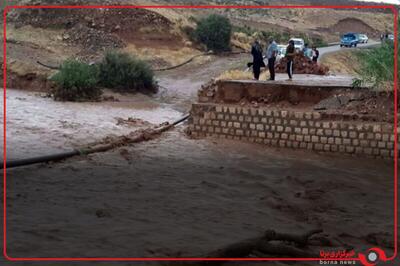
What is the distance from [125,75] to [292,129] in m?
16.3

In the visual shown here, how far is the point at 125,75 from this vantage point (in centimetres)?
2894

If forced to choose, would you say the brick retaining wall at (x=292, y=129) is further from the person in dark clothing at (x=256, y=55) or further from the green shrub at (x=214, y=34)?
the green shrub at (x=214, y=34)

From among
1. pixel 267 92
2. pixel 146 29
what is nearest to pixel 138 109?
pixel 267 92

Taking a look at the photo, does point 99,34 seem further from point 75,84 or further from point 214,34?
point 75,84

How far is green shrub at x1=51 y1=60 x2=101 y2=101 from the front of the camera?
2522 centimetres

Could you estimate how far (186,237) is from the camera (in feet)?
24.0

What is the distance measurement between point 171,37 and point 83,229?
120ft

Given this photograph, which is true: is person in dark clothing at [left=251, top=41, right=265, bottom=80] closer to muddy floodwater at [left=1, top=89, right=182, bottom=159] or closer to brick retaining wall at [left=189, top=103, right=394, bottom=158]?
brick retaining wall at [left=189, top=103, right=394, bottom=158]

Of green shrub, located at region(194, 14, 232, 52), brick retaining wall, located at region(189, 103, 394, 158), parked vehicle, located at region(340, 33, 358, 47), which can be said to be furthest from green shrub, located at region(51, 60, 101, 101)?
parked vehicle, located at region(340, 33, 358, 47)

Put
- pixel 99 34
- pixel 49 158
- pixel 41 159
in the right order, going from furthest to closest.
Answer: pixel 99 34 < pixel 49 158 < pixel 41 159

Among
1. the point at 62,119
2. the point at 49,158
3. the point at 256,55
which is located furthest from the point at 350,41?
the point at 49,158

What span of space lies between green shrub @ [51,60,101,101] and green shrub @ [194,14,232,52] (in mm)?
18059

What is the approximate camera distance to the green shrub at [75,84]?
82.7ft

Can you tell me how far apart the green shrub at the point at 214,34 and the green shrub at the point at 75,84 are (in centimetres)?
1806
